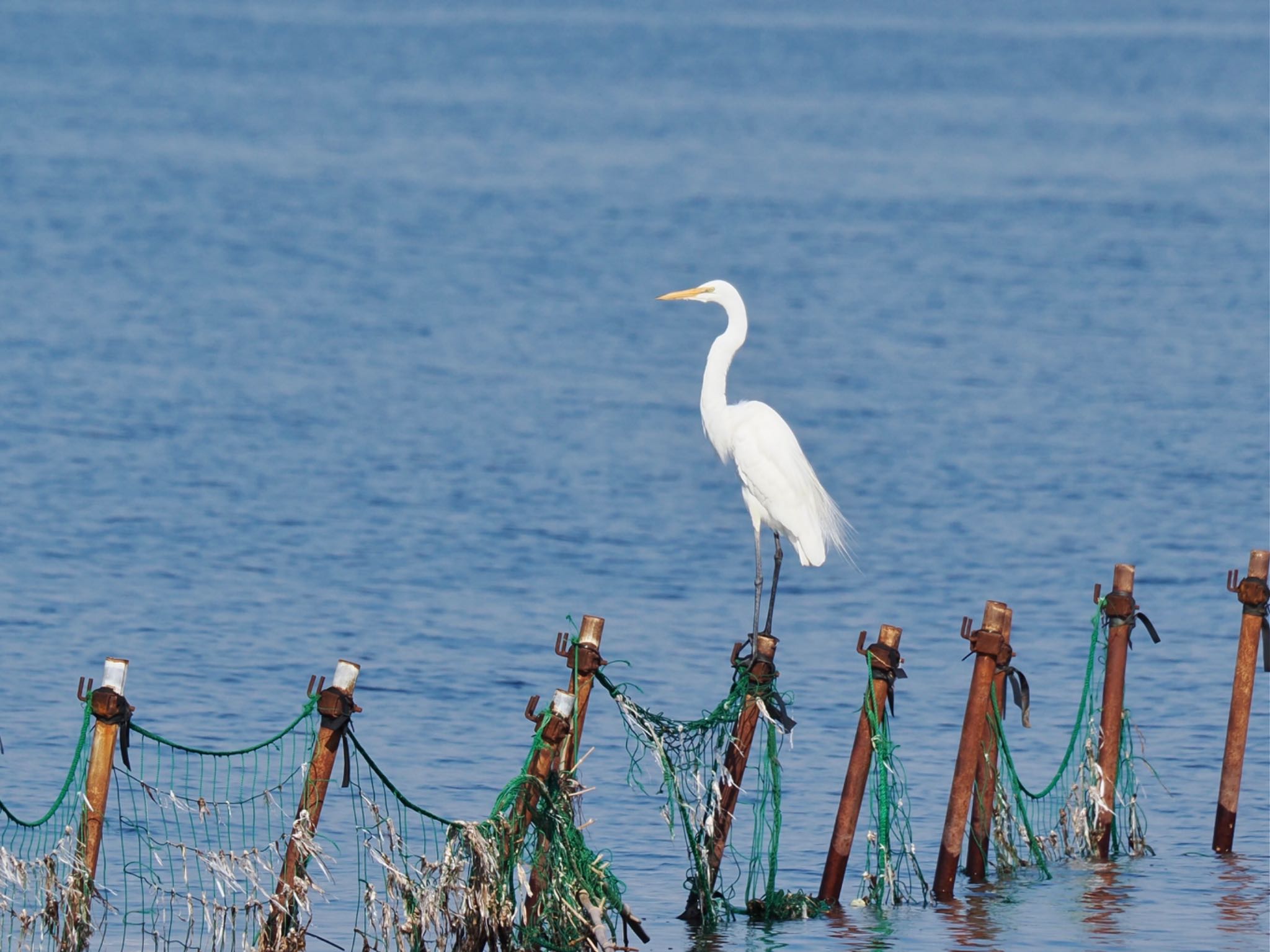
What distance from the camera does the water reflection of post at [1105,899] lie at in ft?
29.7

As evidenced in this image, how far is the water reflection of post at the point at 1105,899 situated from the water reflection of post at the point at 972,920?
42cm

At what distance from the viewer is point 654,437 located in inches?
894

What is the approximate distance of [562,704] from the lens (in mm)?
7699

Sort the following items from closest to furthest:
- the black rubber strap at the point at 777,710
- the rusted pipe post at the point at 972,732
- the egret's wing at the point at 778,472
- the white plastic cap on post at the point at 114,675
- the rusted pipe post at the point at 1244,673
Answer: the white plastic cap on post at the point at 114,675, the black rubber strap at the point at 777,710, the rusted pipe post at the point at 972,732, the rusted pipe post at the point at 1244,673, the egret's wing at the point at 778,472

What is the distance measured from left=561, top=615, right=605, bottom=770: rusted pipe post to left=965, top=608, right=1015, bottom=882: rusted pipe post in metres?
2.15

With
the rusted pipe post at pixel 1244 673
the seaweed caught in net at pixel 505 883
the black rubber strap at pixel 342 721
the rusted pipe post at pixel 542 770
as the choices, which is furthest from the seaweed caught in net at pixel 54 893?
the rusted pipe post at pixel 1244 673

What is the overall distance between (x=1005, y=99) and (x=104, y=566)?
1840 inches

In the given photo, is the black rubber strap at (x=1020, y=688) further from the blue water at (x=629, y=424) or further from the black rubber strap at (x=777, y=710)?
the black rubber strap at (x=777, y=710)

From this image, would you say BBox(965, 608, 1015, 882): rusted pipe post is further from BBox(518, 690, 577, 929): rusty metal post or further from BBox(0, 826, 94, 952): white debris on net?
BBox(0, 826, 94, 952): white debris on net

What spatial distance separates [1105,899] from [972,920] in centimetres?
78

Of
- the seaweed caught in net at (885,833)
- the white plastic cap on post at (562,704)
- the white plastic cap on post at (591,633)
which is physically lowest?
the seaweed caught in net at (885,833)

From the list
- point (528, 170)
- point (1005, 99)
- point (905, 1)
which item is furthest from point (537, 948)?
point (905, 1)

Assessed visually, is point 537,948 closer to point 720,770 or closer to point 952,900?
point 720,770

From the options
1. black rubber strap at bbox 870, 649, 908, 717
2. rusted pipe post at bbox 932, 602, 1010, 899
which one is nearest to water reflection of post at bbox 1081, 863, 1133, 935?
rusted pipe post at bbox 932, 602, 1010, 899
